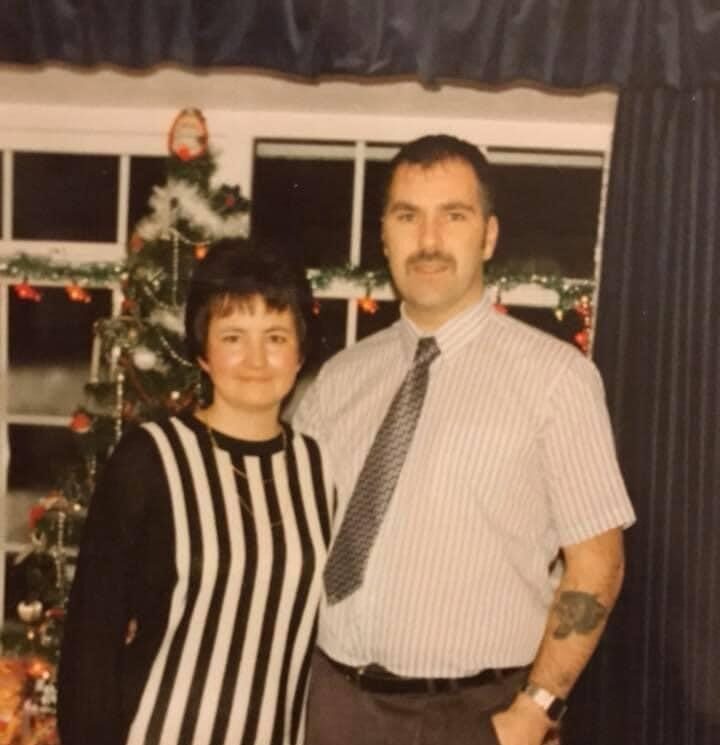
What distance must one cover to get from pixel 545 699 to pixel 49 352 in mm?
2020

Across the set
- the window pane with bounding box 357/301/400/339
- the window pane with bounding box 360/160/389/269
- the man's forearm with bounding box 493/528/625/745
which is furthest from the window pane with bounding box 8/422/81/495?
the man's forearm with bounding box 493/528/625/745

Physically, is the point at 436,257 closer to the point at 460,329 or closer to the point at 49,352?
the point at 460,329

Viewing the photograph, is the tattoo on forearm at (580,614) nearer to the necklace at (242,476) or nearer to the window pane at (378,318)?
the necklace at (242,476)

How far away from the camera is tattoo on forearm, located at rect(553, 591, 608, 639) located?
1734 millimetres

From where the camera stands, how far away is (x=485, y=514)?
1.71 meters

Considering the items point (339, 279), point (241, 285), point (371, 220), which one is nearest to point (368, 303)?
point (339, 279)

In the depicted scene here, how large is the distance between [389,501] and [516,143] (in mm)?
1463

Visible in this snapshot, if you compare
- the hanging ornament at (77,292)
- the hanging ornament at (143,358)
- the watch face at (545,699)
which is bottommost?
the watch face at (545,699)

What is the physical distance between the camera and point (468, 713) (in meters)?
1.71

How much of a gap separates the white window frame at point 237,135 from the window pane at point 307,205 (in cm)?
5

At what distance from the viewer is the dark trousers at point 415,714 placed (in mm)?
1711

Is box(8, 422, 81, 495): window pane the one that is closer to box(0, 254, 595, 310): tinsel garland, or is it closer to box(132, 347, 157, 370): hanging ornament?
box(0, 254, 595, 310): tinsel garland

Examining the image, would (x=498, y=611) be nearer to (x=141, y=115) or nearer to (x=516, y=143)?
(x=516, y=143)

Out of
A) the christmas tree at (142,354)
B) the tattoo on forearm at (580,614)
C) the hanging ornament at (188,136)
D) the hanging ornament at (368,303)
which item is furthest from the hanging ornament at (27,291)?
the tattoo on forearm at (580,614)
